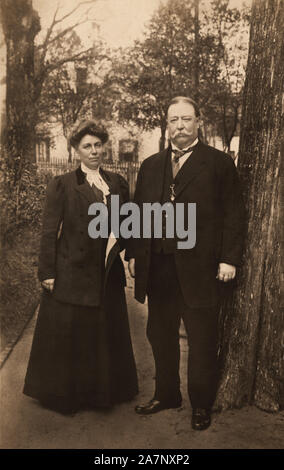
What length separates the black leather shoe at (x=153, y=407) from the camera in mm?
3174

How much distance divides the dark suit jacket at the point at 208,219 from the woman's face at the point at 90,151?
49cm

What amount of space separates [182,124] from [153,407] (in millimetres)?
1952

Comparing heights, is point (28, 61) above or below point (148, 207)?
above

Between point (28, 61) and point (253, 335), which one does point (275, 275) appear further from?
point (28, 61)

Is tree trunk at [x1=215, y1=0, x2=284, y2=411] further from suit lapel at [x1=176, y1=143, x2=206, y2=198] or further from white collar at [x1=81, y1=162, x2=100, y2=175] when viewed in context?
white collar at [x1=81, y1=162, x2=100, y2=175]

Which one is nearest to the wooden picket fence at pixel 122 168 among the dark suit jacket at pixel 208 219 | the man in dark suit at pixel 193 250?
the man in dark suit at pixel 193 250

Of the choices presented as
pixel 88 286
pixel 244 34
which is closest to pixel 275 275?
pixel 88 286

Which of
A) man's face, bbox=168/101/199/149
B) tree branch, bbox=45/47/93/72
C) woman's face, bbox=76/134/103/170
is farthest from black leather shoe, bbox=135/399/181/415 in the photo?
tree branch, bbox=45/47/93/72

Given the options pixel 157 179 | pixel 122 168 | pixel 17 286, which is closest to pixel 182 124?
pixel 157 179

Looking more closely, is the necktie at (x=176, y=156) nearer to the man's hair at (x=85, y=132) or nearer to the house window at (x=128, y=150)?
the man's hair at (x=85, y=132)

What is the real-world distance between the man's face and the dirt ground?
73.2 inches

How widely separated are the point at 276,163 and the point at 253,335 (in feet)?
3.86

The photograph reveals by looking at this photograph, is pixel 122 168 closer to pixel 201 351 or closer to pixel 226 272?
pixel 226 272

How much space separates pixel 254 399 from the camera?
3225mm
